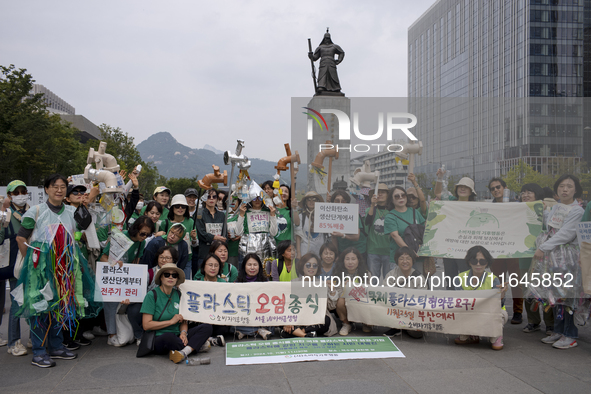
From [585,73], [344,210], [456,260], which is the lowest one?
[456,260]

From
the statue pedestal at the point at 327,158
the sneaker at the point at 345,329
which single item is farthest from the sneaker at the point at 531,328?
the statue pedestal at the point at 327,158

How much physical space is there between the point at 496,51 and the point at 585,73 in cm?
1086

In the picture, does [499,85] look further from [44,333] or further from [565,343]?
[44,333]

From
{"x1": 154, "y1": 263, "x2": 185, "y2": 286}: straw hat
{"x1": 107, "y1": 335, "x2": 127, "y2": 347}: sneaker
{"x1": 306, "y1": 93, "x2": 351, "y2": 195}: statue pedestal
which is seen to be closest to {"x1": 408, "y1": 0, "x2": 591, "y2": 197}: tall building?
{"x1": 306, "y1": 93, "x2": 351, "y2": 195}: statue pedestal

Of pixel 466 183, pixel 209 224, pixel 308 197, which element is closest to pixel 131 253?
pixel 209 224

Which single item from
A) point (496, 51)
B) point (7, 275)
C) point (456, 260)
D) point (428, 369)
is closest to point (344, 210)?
point (456, 260)

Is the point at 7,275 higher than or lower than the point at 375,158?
lower

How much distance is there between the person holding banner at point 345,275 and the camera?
5109mm

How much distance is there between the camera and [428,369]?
4129 mm

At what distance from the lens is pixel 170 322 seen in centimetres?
448

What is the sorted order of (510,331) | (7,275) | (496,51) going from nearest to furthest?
(7,275) → (510,331) → (496,51)

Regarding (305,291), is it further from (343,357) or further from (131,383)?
(131,383)

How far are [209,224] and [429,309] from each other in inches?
120

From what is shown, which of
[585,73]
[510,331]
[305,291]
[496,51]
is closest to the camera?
[305,291]
